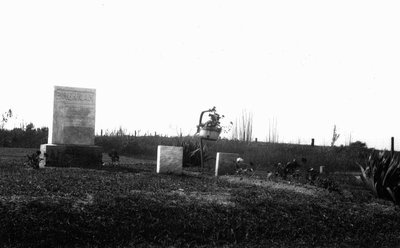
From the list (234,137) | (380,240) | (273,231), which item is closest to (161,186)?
(273,231)

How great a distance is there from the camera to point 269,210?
22.3 feet

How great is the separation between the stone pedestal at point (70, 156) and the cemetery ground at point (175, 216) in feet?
11.1

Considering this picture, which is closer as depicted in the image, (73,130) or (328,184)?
(328,184)

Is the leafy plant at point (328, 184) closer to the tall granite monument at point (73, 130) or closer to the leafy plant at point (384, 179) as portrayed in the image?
the leafy plant at point (384, 179)

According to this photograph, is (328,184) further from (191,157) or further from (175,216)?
(191,157)

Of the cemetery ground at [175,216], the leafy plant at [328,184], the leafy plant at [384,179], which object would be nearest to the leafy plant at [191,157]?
the leafy plant at [328,184]

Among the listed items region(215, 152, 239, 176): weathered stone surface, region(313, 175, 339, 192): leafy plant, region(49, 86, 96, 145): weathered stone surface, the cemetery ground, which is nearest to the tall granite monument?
region(49, 86, 96, 145): weathered stone surface

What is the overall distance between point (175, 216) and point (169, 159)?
15.3 ft

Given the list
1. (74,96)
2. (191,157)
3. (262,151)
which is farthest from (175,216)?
(262,151)

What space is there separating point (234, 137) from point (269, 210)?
18458 mm

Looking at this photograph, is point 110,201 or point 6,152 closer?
point 110,201

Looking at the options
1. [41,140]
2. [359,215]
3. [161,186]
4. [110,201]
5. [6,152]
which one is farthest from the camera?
[41,140]

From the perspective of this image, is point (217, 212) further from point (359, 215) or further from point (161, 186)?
point (359, 215)

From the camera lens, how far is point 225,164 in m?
11.5
